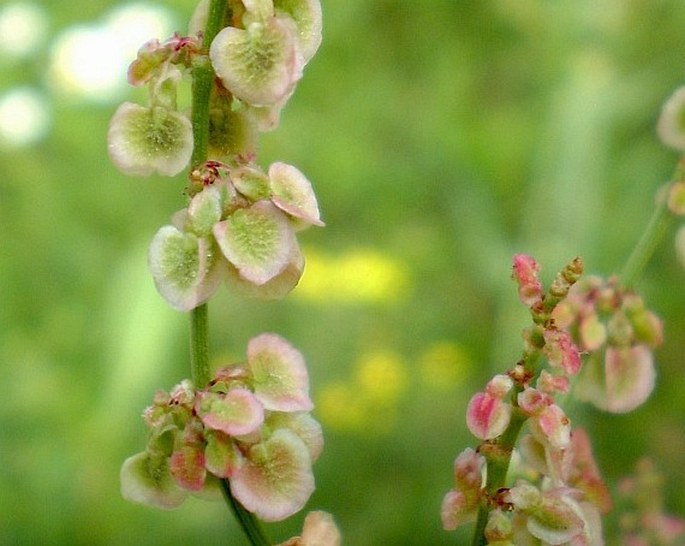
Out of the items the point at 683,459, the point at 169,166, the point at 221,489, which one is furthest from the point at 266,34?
the point at 683,459

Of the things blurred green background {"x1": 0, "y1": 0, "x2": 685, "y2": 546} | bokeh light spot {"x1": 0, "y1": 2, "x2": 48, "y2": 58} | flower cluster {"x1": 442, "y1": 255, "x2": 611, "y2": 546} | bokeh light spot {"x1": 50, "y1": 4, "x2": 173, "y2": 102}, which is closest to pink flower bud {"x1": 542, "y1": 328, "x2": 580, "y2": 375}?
flower cluster {"x1": 442, "y1": 255, "x2": 611, "y2": 546}

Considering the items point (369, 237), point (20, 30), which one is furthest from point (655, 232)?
point (20, 30)

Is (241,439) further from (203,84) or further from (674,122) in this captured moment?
(674,122)

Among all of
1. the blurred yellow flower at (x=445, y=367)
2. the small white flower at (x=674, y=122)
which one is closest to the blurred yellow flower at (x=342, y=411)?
the blurred yellow flower at (x=445, y=367)

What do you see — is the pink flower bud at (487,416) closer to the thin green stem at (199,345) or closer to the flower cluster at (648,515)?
the thin green stem at (199,345)

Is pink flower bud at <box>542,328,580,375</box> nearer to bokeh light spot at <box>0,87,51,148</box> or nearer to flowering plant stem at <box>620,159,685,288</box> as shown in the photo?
flowering plant stem at <box>620,159,685,288</box>
